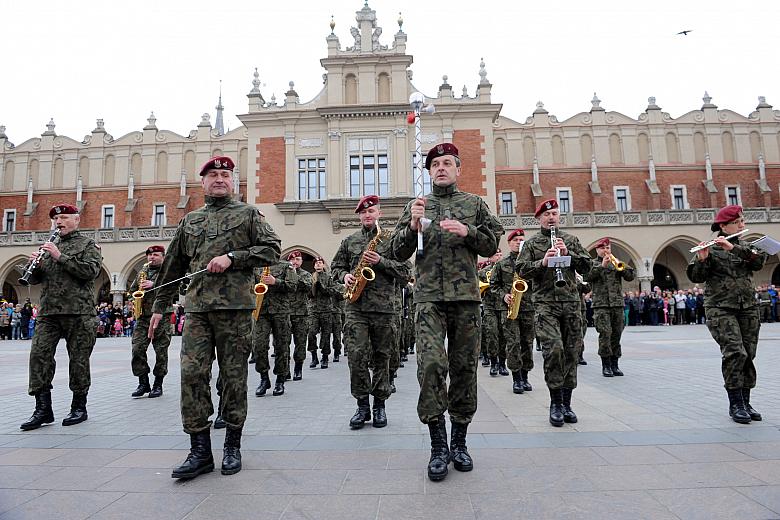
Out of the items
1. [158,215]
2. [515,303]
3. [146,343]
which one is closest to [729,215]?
[515,303]

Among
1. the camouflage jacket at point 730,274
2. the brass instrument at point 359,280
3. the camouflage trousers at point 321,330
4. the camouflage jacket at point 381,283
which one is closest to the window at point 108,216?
the camouflage trousers at point 321,330

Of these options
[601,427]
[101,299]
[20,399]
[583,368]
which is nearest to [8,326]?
[101,299]

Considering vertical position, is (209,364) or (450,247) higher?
(450,247)

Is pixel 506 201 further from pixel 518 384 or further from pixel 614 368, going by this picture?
pixel 518 384

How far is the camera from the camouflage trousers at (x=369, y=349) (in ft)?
18.7

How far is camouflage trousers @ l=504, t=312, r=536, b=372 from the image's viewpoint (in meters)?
7.81

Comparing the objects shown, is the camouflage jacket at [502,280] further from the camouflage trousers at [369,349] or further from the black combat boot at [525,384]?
the camouflage trousers at [369,349]

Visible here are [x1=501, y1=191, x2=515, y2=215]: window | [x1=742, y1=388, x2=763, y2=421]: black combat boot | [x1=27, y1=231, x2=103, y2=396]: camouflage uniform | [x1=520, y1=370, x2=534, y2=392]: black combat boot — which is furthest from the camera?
[x1=501, y1=191, x2=515, y2=215]: window

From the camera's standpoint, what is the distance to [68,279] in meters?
6.01

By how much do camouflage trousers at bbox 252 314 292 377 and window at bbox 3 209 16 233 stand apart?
42.3 m

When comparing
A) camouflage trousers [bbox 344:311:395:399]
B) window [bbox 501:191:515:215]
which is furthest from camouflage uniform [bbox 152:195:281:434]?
window [bbox 501:191:515:215]

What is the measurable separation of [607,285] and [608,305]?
14.6 inches

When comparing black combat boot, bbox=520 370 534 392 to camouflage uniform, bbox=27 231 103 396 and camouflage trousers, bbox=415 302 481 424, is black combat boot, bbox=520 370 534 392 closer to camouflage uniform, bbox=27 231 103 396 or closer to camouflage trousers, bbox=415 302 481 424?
camouflage trousers, bbox=415 302 481 424

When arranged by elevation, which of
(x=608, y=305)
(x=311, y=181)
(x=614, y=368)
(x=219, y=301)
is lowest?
(x=614, y=368)
